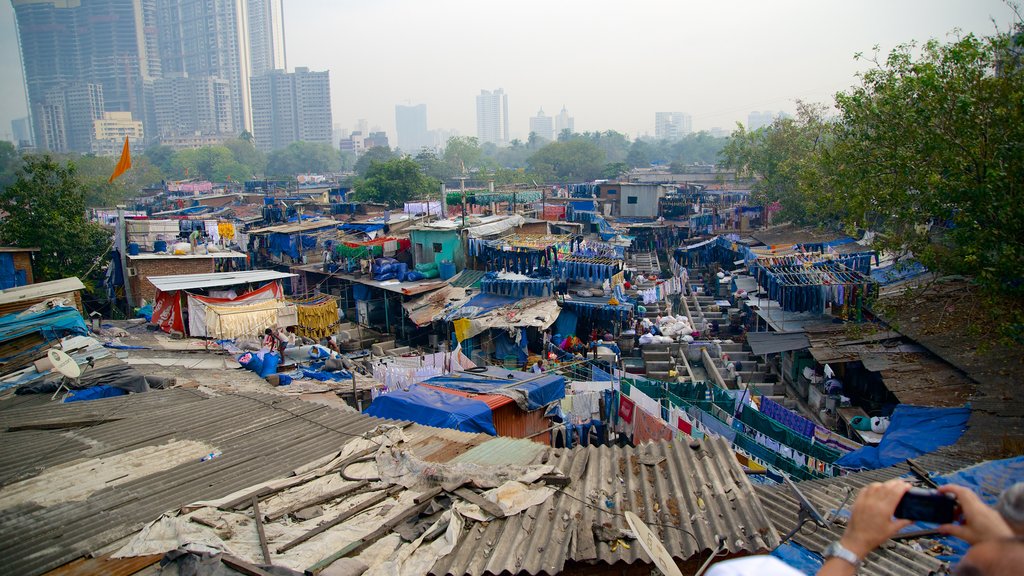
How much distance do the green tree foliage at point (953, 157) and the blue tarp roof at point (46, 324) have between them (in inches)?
684

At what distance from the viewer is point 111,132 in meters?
130

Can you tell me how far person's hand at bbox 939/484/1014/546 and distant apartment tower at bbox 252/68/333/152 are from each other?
170 meters

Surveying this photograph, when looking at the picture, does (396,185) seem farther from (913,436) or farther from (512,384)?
(913,436)

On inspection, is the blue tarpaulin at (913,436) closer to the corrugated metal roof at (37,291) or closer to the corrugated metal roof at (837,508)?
the corrugated metal roof at (837,508)

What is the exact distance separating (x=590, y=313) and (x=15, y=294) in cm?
1600

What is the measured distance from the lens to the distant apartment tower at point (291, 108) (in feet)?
518

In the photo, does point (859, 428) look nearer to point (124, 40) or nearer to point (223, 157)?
point (223, 157)

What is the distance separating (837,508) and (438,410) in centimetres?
589

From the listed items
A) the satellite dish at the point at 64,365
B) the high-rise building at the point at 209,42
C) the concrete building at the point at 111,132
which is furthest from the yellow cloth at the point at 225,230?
the high-rise building at the point at 209,42

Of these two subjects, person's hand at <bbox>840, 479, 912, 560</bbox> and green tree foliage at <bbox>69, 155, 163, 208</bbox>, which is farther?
green tree foliage at <bbox>69, 155, 163, 208</bbox>

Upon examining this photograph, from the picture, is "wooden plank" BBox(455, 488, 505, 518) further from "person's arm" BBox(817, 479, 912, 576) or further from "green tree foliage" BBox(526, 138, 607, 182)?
"green tree foliage" BBox(526, 138, 607, 182)

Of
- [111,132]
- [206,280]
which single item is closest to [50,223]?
[206,280]

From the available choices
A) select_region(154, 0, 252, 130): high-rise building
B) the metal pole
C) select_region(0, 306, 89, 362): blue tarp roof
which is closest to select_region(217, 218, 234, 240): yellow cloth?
the metal pole

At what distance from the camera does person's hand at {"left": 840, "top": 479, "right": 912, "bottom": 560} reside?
6.14 ft
